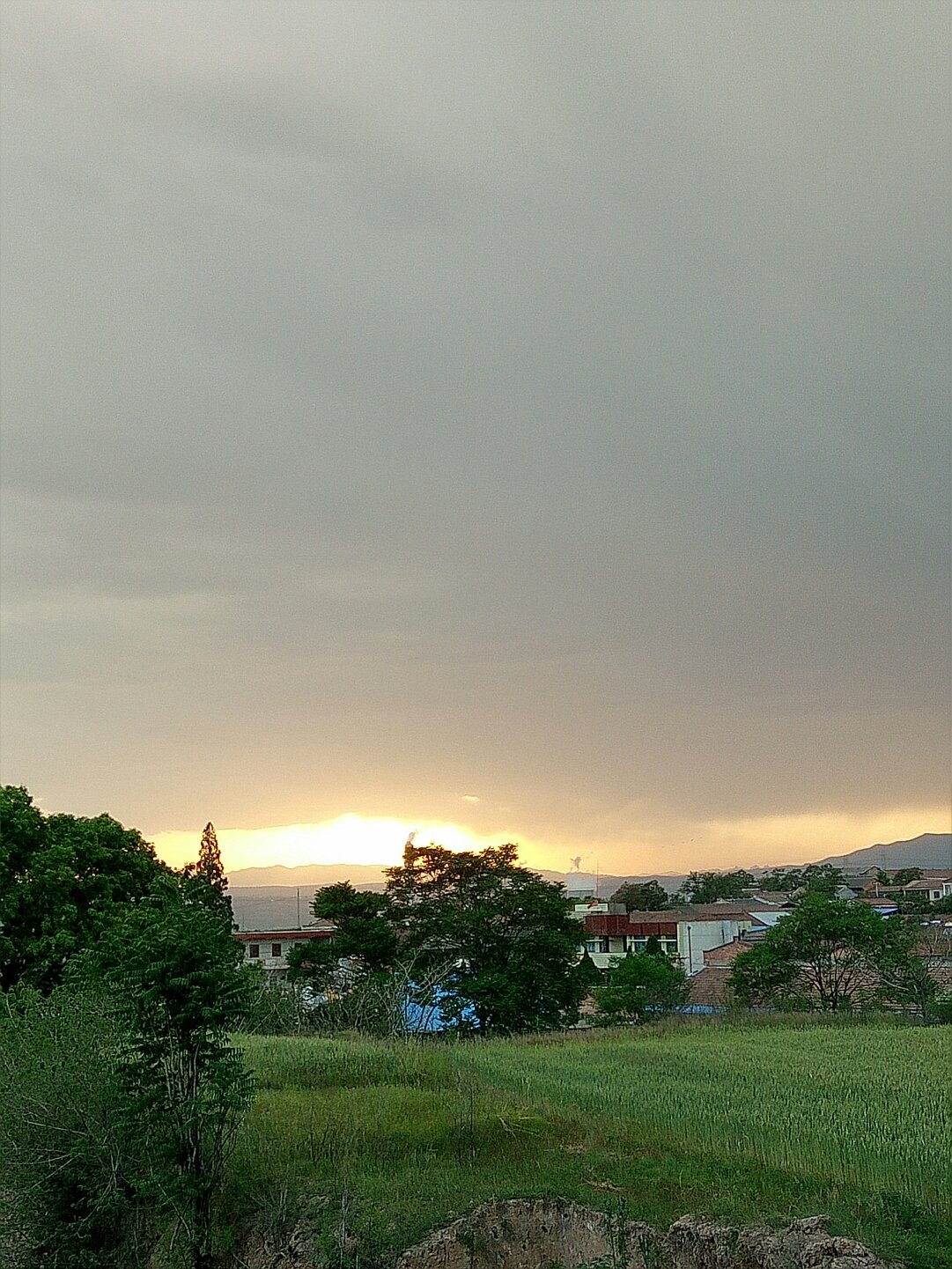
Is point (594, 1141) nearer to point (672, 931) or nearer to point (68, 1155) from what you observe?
point (68, 1155)

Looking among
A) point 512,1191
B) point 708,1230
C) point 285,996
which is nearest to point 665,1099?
point 512,1191

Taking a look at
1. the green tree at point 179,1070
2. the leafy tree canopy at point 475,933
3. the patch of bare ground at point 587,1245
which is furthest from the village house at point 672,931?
the patch of bare ground at point 587,1245

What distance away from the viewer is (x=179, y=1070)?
1642 cm

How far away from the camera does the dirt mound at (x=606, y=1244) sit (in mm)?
12375

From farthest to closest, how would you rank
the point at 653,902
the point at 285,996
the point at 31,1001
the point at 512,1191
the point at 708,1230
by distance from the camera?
the point at 653,902 < the point at 285,996 < the point at 31,1001 < the point at 512,1191 < the point at 708,1230

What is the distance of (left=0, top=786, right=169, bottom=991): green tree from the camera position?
37.2 metres

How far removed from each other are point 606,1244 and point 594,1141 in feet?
13.3

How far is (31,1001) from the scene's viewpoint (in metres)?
18.6

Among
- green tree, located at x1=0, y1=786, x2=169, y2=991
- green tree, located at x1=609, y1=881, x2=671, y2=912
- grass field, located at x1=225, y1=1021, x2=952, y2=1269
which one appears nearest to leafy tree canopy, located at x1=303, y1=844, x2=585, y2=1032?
green tree, located at x1=0, y1=786, x2=169, y2=991

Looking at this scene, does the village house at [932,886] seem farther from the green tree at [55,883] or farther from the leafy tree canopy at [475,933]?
the green tree at [55,883]

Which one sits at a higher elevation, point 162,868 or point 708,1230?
point 162,868

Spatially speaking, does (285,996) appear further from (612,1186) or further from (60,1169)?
(612,1186)

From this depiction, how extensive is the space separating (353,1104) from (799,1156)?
8.57 m

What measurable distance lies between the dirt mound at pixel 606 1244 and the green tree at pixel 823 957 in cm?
3468
